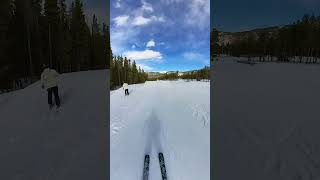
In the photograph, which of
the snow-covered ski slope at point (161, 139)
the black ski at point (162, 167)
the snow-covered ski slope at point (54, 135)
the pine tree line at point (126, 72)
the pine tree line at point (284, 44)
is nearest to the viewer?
the snow-covered ski slope at point (54, 135)

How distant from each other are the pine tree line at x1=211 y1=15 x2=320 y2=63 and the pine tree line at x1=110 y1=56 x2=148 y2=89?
13.3 metres

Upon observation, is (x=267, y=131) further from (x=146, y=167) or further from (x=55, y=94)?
(x=55, y=94)

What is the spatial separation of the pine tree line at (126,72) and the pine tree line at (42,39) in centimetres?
1636

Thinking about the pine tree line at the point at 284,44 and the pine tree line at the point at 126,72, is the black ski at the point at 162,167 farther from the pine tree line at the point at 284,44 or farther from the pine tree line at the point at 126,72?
the pine tree line at the point at 126,72

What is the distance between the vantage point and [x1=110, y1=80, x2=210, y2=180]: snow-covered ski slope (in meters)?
9.38

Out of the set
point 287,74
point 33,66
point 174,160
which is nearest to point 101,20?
point 33,66

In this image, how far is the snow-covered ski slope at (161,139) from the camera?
938cm

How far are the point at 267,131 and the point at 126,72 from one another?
37.7 m

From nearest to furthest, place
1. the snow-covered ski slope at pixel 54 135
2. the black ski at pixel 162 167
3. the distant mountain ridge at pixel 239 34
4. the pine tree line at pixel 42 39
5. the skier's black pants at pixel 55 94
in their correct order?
the snow-covered ski slope at pixel 54 135 < the black ski at pixel 162 167 < the skier's black pants at pixel 55 94 < the pine tree line at pixel 42 39 < the distant mountain ridge at pixel 239 34

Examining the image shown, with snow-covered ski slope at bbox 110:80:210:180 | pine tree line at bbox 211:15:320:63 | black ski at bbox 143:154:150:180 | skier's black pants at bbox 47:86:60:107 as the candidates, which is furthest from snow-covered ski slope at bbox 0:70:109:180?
pine tree line at bbox 211:15:320:63

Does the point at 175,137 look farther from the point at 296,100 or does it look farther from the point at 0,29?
the point at 0,29

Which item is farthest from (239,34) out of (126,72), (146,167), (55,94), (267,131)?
(146,167)

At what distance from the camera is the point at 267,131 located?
A: 416 inches

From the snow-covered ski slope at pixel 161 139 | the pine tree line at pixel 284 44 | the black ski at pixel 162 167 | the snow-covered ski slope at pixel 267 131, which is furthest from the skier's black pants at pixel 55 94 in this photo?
the pine tree line at pixel 284 44
